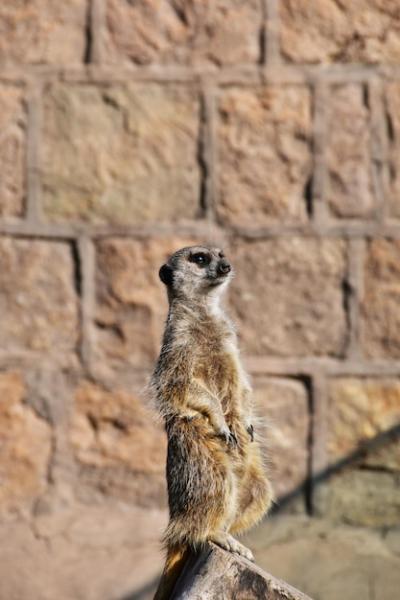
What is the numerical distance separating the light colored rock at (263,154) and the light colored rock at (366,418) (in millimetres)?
724

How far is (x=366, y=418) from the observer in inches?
174

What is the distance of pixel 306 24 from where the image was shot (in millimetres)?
4434

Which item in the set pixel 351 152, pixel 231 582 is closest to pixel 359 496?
pixel 351 152

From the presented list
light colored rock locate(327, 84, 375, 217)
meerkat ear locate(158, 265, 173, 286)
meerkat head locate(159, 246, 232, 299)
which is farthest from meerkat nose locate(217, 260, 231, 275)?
light colored rock locate(327, 84, 375, 217)

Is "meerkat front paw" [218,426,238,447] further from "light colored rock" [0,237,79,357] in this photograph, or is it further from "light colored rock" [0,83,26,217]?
"light colored rock" [0,83,26,217]

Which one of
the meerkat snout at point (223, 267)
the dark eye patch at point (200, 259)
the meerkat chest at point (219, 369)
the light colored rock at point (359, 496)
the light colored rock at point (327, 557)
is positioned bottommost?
the light colored rock at point (327, 557)

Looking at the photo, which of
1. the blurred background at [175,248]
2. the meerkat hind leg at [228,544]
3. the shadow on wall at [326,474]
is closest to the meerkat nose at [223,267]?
the meerkat hind leg at [228,544]

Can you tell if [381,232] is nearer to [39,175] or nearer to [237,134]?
[237,134]

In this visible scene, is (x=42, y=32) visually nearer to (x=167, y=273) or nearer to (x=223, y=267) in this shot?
(x=167, y=273)

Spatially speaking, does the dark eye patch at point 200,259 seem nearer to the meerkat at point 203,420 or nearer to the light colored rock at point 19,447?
the meerkat at point 203,420

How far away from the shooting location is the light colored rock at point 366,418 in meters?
4.42

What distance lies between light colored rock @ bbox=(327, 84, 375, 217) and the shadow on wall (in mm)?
891

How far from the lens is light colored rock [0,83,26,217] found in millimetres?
4496

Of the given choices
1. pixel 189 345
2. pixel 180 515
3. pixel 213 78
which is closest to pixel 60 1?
pixel 213 78
